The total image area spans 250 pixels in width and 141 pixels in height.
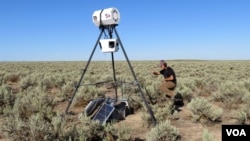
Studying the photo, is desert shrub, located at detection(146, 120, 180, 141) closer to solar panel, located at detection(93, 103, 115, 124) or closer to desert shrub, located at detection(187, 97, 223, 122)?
solar panel, located at detection(93, 103, 115, 124)

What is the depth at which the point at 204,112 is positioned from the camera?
827 centimetres

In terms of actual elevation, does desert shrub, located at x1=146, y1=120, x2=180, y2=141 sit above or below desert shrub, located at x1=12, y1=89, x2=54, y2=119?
below

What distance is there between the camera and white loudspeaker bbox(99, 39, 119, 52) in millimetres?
7312

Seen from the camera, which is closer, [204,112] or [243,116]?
[243,116]

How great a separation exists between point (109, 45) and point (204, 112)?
3.03 m

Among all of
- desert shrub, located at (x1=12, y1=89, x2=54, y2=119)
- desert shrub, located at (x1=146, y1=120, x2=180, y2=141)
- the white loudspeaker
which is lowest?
desert shrub, located at (x1=146, y1=120, x2=180, y2=141)

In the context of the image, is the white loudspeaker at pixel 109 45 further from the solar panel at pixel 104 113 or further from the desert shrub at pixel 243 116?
the desert shrub at pixel 243 116

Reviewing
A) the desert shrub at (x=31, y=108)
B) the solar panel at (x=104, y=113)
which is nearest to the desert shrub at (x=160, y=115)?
the solar panel at (x=104, y=113)

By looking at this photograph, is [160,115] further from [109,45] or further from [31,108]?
[31,108]

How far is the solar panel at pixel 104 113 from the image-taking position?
25.1 feet

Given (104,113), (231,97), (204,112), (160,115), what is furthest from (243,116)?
(104,113)

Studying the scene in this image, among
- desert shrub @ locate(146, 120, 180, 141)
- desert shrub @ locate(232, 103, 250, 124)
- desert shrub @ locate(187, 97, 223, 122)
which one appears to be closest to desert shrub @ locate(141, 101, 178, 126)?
desert shrub @ locate(187, 97, 223, 122)

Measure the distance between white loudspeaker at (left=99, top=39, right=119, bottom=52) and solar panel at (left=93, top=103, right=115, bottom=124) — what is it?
148 centimetres

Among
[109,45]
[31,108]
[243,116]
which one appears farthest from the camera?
[31,108]
